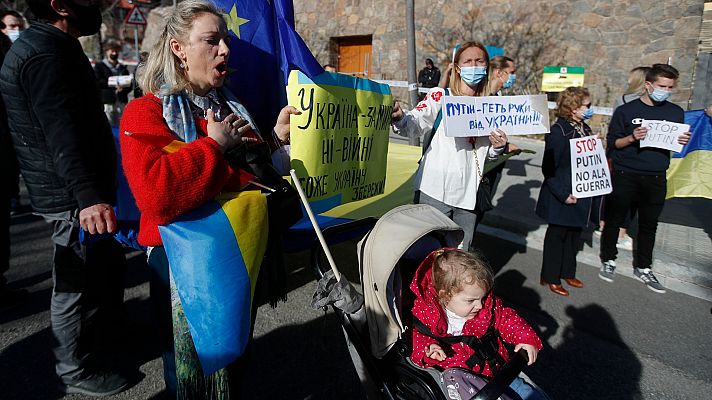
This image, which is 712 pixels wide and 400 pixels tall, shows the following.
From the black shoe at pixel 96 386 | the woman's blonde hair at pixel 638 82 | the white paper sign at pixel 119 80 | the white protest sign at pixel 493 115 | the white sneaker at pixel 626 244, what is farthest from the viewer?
the white paper sign at pixel 119 80

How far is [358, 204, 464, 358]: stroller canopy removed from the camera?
6.46 feet

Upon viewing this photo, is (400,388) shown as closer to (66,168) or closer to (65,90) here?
(66,168)

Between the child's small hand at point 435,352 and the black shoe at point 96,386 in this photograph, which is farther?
the black shoe at point 96,386

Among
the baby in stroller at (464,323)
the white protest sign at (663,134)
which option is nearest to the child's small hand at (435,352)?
the baby in stroller at (464,323)

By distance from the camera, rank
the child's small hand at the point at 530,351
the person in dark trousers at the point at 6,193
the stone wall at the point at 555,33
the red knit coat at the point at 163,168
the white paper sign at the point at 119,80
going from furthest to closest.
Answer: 1. the stone wall at the point at 555,33
2. the white paper sign at the point at 119,80
3. the person in dark trousers at the point at 6,193
4. the child's small hand at the point at 530,351
5. the red knit coat at the point at 163,168

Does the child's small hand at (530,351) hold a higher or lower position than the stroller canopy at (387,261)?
lower

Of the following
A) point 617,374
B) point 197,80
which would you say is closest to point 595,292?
point 617,374

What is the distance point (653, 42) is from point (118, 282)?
11.4 meters

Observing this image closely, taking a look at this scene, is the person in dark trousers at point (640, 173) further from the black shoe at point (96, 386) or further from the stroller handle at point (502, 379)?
the black shoe at point (96, 386)

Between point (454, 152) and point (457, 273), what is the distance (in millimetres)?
1454

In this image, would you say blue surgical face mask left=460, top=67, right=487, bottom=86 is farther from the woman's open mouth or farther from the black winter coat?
the woman's open mouth

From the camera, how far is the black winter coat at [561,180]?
403cm

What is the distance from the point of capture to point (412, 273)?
7.89 ft

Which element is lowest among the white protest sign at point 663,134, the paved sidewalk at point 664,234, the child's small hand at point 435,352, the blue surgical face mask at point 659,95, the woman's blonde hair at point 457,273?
the paved sidewalk at point 664,234
